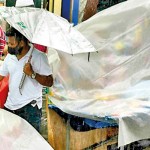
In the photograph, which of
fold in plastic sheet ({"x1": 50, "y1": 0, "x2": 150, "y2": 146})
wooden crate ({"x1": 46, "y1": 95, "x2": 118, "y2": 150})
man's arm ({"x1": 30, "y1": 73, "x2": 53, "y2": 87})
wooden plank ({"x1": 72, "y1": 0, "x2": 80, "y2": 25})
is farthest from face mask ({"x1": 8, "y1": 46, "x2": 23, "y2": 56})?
wooden plank ({"x1": 72, "y1": 0, "x2": 80, "y2": 25})

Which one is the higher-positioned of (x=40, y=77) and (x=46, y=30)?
(x=46, y=30)

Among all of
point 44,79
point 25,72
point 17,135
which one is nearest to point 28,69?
point 25,72

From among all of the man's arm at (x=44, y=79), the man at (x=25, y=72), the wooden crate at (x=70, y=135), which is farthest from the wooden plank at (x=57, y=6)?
the man's arm at (x=44, y=79)

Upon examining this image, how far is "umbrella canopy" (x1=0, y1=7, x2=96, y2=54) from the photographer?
2688mm

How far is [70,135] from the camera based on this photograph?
332 cm

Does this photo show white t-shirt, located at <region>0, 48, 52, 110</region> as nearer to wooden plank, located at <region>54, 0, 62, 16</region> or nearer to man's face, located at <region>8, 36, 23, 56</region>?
man's face, located at <region>8, 36, 23, 56</region>

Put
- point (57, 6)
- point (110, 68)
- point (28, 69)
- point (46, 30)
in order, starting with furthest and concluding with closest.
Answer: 1. point (57, 6)
2. point (110, 68)
3. point (28, 69)
4. point (46, 30)

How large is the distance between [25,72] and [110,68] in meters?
0.76

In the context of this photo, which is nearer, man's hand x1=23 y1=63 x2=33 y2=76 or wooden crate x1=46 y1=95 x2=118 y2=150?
man's hand x1=23 y1=63 x2=33 y2=76

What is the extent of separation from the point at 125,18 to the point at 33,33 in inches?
37.4

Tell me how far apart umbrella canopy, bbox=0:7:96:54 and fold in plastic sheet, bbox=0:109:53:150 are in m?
0.77

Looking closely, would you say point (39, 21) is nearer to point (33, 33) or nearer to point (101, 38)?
point (33, 33)

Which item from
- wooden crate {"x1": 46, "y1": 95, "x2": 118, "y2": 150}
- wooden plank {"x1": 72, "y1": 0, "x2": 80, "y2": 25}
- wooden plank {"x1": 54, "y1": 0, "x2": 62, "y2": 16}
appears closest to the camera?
wooden crate {"x1": 46, "y1": 95, "x2": 118, "y2": 150}

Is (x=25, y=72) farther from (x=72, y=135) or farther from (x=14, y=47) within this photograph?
(x=72, y=135)
